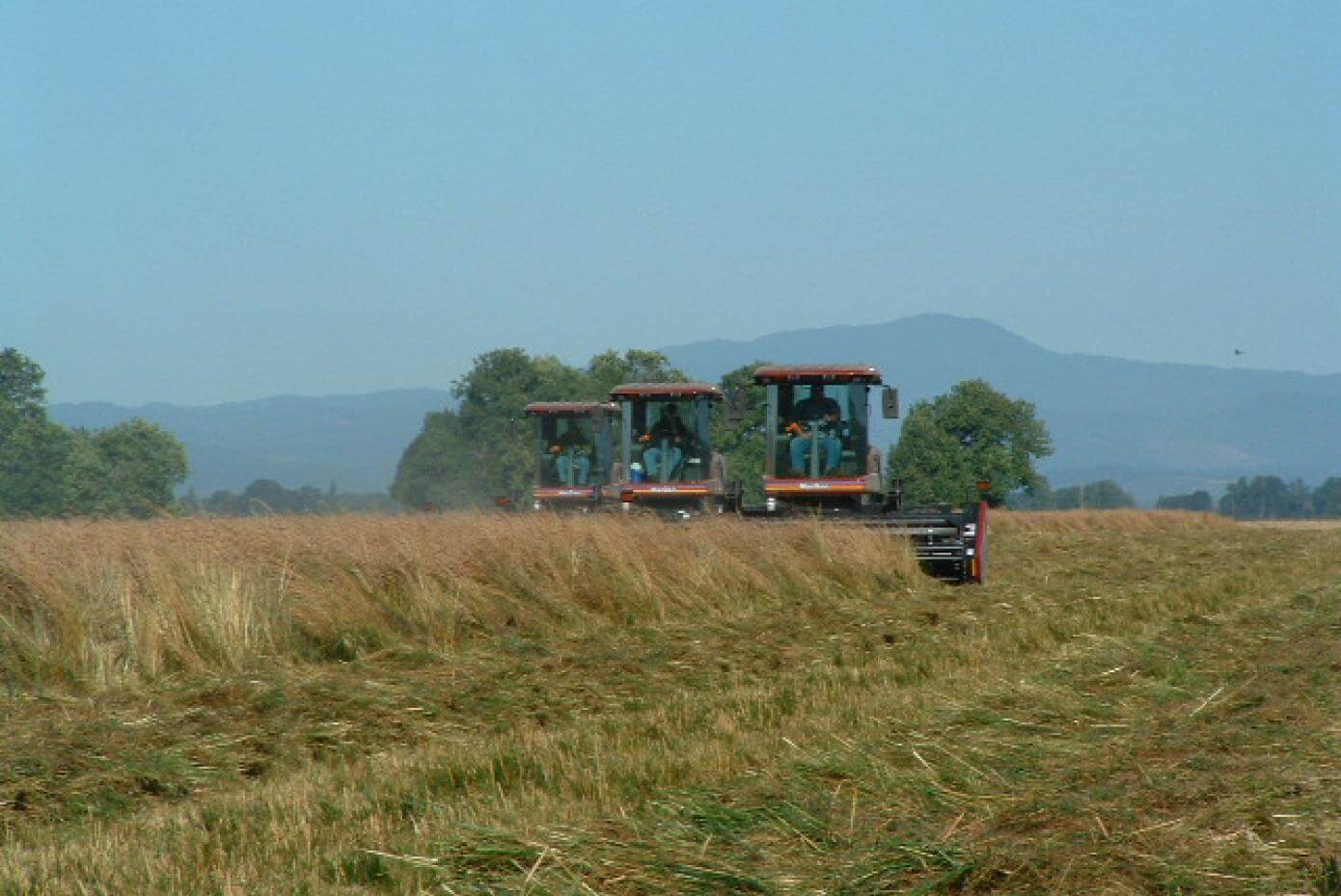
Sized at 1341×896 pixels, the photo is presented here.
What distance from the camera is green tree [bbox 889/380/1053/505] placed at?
78.8 metres

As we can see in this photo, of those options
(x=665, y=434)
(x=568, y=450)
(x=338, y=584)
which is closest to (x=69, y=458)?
(x=568, y=450)

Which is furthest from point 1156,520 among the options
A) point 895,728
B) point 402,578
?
point 895,728

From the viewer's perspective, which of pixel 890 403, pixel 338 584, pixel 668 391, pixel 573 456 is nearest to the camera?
pixel 338 584

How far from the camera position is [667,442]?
81.0ft

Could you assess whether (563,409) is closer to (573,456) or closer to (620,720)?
(573,456)

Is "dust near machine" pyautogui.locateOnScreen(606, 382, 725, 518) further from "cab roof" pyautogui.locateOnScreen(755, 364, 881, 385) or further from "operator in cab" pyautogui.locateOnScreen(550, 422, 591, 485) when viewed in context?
"operator in cab" pyautogui.locateOnScreen(550, 422, 591, 485)

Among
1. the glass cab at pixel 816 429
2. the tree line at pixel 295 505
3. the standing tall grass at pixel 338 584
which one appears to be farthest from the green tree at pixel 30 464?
the standing tall grass at pixel 338 584

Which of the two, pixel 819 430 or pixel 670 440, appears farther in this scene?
pixel 670 440

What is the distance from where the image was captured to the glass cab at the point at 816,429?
69.7 ft

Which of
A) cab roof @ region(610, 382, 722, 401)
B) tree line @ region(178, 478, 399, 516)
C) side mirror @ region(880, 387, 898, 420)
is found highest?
cab roof @ region(610, 382, 722, 401)

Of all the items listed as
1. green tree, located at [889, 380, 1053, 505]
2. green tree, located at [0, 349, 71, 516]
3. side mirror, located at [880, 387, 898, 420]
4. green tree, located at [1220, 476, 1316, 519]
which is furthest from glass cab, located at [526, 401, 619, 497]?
green tree, located at [1220, 476, 1316, 519]

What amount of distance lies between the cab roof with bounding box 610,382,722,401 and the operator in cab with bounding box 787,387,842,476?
3.07 meters

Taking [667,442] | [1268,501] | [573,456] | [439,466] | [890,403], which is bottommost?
[1268,501]

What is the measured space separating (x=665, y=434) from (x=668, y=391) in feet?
2.27
